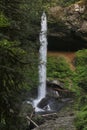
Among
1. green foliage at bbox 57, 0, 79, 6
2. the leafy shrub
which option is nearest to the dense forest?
the leafy shrub

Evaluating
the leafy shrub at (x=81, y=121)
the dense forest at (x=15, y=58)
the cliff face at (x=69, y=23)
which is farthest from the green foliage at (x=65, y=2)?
the leafy shrub at (x=81, y=121)

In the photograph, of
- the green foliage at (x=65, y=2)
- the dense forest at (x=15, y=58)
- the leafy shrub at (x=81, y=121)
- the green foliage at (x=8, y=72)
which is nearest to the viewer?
the green foliage at (x=8, y=72)

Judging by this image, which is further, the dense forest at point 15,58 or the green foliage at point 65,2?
the green foliage at point 65,2

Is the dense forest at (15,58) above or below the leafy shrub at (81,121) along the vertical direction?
above

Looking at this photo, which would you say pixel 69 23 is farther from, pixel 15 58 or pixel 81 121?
pixel 15 58

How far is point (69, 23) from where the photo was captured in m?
25.9

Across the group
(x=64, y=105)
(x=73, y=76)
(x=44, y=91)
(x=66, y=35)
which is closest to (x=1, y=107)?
(x=64, y=105)

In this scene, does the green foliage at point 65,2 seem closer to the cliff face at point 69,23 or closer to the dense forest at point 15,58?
the cliff face at point 69,23

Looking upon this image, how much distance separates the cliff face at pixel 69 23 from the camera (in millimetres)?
25641

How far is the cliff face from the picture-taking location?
2564 cm

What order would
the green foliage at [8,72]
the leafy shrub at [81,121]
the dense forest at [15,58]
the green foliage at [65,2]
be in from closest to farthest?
the green foliage at [8,72] → the dense forest at [15,58] → the leafy shrub at [81,121] → the green foliage at [65,2]

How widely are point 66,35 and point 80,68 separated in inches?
106

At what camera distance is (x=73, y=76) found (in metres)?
24.8

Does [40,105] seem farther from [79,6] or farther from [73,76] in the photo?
[79,6]
